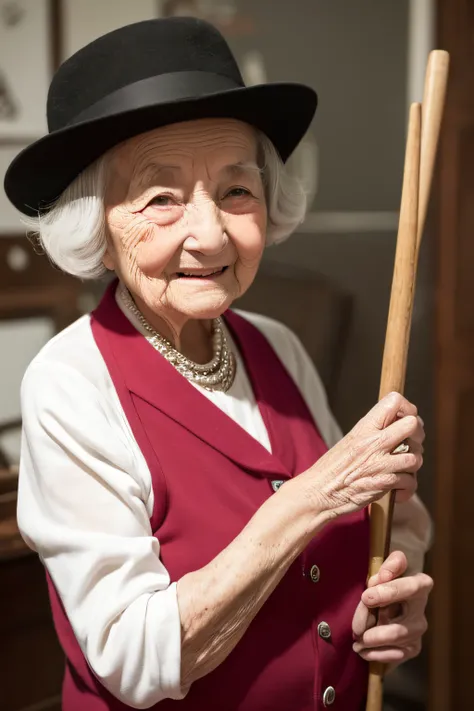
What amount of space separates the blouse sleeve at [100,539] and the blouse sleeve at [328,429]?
42 cm

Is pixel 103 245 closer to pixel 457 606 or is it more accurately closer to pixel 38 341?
pixel 38 341

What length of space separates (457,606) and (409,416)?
98cm

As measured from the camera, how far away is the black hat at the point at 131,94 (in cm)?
106

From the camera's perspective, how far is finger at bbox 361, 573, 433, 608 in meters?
1.14

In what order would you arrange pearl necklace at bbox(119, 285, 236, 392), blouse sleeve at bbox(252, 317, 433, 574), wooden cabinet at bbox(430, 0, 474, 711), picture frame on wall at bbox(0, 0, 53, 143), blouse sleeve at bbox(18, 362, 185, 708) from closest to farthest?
blouse sleeve at bbox(18, 362, 185, 708) < pearl necklace at bbox(119, 285, 236, 392) < blouse sleeve at bbox(252, 317, 433, 574) < picture frame on wall at bbox(0, 0, 53, 143) < wooden cabinet at bbox(430, 0, 474, 711)

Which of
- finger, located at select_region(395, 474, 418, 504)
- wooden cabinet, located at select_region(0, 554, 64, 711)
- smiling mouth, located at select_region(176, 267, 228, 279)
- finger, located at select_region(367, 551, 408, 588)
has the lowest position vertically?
wooden cabinet, located at select_region(0, 554, 64, 711)

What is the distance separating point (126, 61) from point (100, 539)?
0.60m

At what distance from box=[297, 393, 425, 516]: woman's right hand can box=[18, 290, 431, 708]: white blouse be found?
218 millimetres

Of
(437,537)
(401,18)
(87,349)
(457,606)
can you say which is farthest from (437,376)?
(87,349)

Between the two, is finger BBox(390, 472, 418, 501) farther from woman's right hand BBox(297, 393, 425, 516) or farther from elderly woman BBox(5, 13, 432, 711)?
woman's right hand BBox(297, 393, 425, 516)

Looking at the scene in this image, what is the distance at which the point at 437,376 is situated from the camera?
184 centimetres

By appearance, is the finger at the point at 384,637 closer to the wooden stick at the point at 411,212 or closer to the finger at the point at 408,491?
the finger at the point at 408,491

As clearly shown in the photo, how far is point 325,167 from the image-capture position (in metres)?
1.84

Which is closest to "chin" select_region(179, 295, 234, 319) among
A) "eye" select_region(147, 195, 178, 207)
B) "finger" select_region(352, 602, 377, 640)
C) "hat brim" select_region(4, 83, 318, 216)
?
"eye" select_region(147, 195, 178, 207)
